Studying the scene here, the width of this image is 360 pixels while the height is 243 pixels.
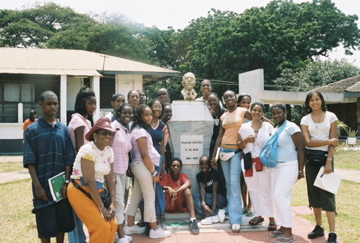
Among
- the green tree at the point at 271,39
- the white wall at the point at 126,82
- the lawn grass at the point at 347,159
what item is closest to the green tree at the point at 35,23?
the green tree at the point at 271,39

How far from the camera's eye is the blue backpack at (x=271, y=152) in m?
4.72

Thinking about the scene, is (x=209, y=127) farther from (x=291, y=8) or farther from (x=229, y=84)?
(x=291, y=8)

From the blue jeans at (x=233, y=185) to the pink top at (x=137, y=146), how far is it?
1089mm

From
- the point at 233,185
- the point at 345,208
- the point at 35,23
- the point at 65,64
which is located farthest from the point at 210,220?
the point at 35,23

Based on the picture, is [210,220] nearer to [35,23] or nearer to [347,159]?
[347,159]

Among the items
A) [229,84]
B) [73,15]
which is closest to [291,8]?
[229,84]

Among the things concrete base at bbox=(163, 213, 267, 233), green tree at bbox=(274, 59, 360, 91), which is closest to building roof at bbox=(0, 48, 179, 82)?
green tree at bbox=(274, 59, 360, 91)

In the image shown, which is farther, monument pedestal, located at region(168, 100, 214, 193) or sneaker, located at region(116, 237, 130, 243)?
monument pedestal, located at region(168, 100, 214, 193)

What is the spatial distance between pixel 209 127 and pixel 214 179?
848 millimetres

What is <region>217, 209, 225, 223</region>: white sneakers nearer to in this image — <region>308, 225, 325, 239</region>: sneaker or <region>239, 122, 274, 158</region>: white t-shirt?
<region>239, 122, 274, 158</region>: white t-shirt

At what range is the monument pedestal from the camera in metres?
5.92

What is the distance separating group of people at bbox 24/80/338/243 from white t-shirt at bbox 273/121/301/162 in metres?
0.01

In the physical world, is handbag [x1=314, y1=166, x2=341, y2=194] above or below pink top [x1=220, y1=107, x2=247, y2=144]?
below

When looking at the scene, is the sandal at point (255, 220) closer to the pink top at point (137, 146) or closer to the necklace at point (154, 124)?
the pink top at point (137, 146)
